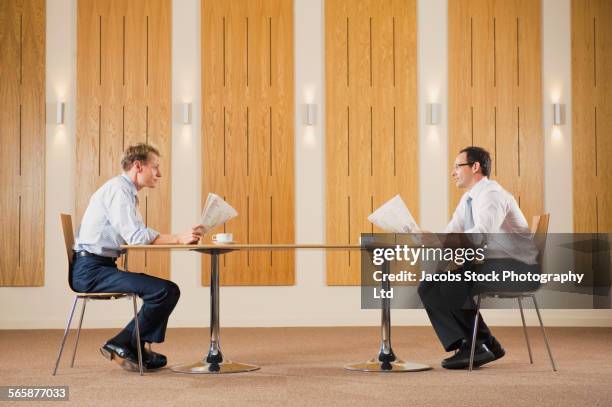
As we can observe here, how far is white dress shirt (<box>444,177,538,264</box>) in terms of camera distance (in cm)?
501

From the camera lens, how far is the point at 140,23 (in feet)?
27.7

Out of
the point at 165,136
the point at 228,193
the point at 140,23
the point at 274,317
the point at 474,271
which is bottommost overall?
the point at 274,317

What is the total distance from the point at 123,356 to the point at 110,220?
816 mm

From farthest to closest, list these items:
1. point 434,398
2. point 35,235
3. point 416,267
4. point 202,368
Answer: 1. point 416,267
2. point 35,235
3. point 202,368
4. point 434,398

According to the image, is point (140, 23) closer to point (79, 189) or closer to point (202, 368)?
point (79, 189)

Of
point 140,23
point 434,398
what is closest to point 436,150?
point 140,23

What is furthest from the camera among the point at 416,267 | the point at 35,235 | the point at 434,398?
the point at 416,267

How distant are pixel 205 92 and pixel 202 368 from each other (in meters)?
4.10

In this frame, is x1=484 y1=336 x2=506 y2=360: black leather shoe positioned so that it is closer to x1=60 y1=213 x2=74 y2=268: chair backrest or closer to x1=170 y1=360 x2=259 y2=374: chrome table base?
x1=170 y1=360 x2=259 y2=374: chrome table base

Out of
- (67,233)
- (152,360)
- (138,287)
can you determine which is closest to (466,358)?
(152,360)

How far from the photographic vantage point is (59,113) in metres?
8.26

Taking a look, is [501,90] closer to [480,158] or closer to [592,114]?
[592,114]


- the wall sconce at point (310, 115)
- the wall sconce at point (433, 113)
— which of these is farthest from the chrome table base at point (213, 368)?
the wall sconce at point (433, 113)

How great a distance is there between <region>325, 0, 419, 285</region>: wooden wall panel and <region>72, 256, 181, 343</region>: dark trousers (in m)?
3.62
